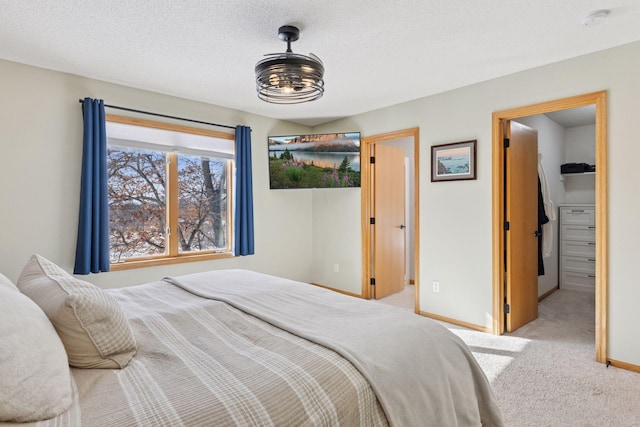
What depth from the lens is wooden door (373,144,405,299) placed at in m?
4.53

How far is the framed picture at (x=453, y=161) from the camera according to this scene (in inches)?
133

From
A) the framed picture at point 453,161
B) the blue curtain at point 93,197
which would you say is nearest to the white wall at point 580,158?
the framed picture at point 453,161

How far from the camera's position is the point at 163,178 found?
372cm

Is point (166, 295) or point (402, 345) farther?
point (166, 295)

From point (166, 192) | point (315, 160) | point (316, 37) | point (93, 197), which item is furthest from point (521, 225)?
point (93, 197)

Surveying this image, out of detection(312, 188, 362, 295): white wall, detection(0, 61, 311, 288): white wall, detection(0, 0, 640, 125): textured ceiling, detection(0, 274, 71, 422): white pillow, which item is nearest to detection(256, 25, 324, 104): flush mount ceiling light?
detection(0, 0, 640, 125): textured ceiling

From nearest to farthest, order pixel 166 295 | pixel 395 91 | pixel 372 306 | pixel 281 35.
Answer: pixel 372 306
pixel 166 295
pixel 281 35
pixel 395 91

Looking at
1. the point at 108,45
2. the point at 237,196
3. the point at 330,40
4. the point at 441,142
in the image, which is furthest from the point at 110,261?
the point at 441,142

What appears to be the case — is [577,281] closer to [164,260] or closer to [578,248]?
[578,248]

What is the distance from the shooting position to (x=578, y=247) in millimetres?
4762

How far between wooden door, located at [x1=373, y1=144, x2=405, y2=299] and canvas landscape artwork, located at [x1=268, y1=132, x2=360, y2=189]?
37 centimetres

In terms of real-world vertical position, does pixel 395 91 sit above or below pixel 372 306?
above

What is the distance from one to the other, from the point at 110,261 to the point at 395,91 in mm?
3370

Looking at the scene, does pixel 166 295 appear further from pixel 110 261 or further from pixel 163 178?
pixel 163 178
